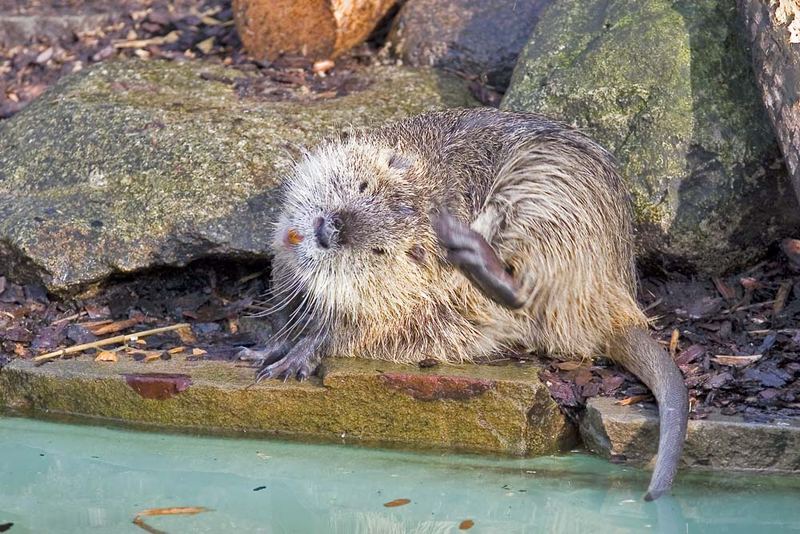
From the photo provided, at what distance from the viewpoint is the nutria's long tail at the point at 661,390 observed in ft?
12.7

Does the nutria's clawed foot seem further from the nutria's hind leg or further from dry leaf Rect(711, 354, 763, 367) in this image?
dry leaf Rect(711, 354, 763, 367)

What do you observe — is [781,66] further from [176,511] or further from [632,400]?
[176,511]

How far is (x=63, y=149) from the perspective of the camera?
5766mm

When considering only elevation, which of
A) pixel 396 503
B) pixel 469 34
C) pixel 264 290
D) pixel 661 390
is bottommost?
pixel 396 503

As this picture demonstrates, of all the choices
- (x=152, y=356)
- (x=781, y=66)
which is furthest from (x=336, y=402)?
(x=781, y=66)

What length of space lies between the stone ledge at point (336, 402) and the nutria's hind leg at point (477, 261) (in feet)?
1.11

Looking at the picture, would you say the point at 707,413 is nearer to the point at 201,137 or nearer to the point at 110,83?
the point at 201,137

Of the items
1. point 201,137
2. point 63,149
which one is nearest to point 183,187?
point 201,137

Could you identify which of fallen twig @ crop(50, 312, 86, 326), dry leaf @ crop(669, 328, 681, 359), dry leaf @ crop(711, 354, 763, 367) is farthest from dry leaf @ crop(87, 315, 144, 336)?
dry leaf @ crop(711, 354, 763, 367)

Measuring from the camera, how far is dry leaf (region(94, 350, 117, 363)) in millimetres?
4941

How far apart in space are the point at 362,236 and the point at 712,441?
1604 mm

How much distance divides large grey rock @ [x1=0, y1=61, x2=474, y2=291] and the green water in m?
1.08

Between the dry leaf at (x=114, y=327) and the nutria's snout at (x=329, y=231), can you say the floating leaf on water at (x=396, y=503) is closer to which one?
the nutria's snout at (x=329, y=231)

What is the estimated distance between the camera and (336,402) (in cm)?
455
